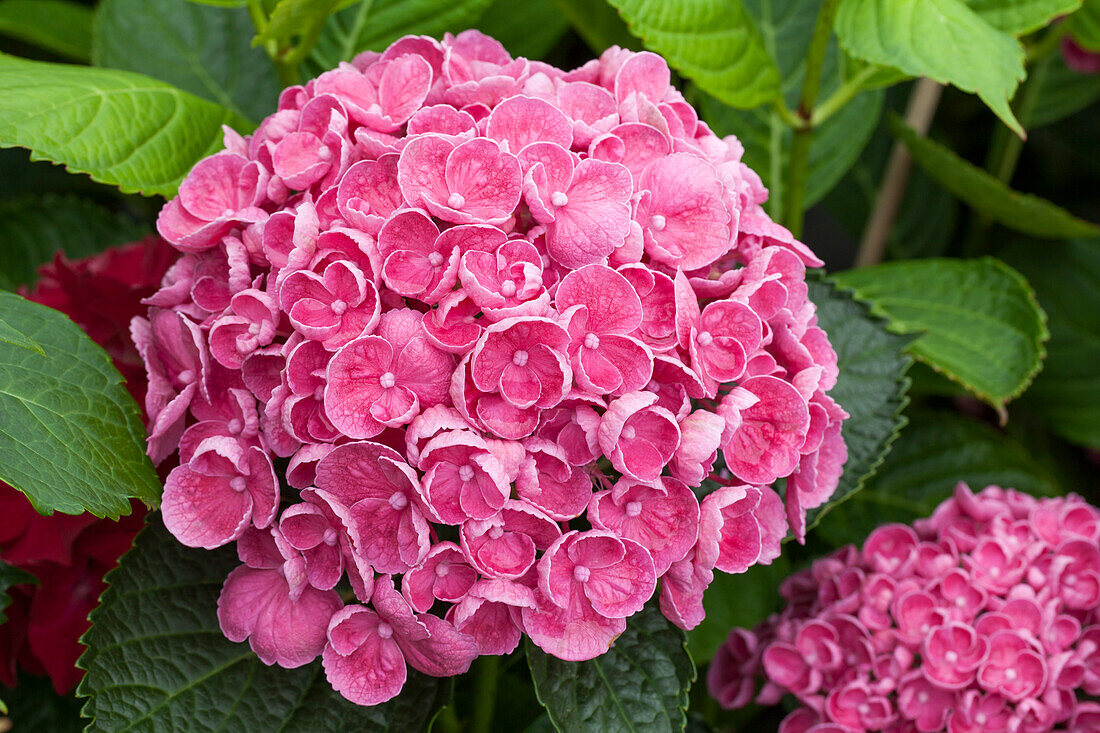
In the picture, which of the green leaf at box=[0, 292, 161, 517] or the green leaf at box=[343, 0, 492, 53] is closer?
the green leaf at box=[0, 292, 161, 517]

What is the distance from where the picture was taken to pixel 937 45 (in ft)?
2.59

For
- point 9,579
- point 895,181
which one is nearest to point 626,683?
point 9,579

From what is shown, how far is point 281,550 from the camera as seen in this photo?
0.59 m

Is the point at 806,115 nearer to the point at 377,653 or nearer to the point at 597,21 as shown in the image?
the point at 597,21

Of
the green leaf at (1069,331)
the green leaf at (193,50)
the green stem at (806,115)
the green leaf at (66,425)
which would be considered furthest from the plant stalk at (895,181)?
the green leaf at (66,425)

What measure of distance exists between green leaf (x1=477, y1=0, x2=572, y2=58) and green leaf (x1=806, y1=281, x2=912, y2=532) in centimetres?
47

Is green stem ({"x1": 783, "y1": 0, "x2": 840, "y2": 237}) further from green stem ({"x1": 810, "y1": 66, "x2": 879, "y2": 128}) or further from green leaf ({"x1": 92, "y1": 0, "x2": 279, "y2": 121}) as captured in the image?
green leaf ({"x1": 92, "y1": 0, "x2": 279, "y2": 121})

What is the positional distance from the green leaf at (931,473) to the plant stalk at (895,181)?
253 millimetres

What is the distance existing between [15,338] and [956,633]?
0.75 metres

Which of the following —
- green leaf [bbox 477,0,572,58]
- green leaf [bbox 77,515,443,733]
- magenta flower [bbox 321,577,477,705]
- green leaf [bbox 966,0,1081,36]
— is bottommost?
green leaf [bbox 77,515,443,733]

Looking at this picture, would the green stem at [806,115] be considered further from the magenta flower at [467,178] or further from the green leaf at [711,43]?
the magenta flower at [467,178]

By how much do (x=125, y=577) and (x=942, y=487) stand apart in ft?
3.24

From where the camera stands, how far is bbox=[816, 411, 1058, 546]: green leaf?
4.05ft

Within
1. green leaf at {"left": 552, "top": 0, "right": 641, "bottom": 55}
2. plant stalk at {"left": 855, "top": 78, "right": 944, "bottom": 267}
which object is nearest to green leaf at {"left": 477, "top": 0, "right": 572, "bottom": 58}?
green leaf at {"left": 552, "top": 0, "right": 641, "bottom": 55}
